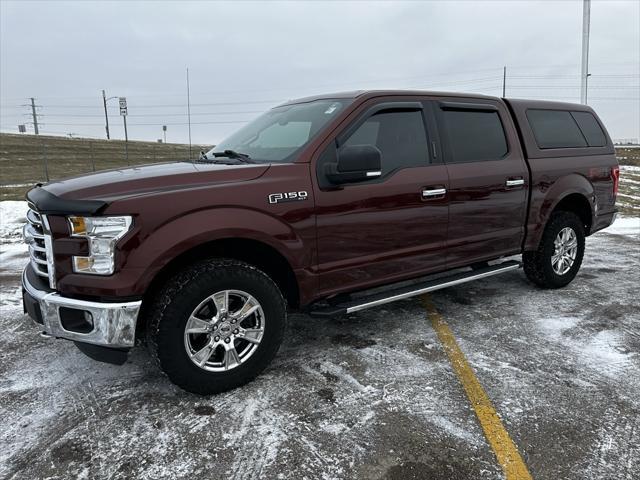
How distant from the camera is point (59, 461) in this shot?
2480 millimetres

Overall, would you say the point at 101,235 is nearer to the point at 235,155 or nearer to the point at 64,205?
the point at 64,205

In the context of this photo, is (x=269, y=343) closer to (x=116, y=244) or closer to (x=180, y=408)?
(x=180, y=408)

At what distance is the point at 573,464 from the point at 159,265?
7.97 feet

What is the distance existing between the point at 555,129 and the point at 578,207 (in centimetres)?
93

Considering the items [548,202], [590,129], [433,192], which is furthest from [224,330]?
[590,129]

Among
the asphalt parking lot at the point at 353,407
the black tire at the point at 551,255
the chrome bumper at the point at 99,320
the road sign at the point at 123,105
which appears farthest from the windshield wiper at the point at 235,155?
the road sign at the point at 123,105

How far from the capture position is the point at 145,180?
9.51ft

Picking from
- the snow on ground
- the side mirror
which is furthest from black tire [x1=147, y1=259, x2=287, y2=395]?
the snow on ground

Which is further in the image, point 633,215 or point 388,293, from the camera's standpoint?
point 633,215

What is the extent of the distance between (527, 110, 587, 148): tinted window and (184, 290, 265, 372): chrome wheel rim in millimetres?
3440

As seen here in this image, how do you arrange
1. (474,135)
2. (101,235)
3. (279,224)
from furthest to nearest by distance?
(474,135)
(279,224)
(101,235)

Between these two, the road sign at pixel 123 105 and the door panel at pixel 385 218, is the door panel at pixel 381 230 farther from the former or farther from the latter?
the road sign at pixel 123 105

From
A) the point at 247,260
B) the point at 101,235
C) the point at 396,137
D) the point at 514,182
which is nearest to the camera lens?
the point at 101,235

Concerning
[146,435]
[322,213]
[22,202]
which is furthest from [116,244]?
[22,202]
